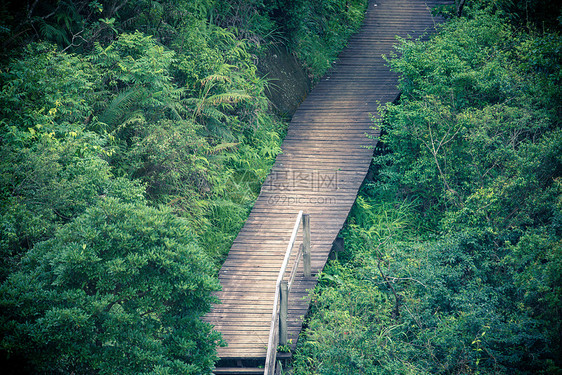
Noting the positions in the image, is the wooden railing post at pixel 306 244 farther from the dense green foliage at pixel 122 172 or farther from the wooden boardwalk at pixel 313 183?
the dense green foliage at pixel 122 172

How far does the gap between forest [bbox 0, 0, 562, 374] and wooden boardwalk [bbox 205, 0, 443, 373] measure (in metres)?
0.54

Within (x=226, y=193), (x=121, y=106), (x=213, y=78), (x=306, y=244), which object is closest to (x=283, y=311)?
(x=306, y=244)

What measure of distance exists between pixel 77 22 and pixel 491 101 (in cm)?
1006

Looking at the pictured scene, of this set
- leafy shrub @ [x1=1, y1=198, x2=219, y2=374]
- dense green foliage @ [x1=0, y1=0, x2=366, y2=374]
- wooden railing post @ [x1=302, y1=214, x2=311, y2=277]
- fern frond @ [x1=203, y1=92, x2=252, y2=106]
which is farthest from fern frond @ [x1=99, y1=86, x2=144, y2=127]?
wooden railing post @ [x1=302, y1=214, x2=311, y2=277]

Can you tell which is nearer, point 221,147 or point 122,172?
point 122,172

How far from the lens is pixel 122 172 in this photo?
959 centimetres

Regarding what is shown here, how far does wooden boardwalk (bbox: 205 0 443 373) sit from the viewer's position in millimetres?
9258

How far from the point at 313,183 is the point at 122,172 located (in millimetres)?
4575

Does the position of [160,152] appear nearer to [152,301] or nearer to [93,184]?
[93,184]

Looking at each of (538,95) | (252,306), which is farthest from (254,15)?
(252,306)

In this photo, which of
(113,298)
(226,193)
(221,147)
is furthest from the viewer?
(226,193)

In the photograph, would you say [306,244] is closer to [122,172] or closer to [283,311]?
[283,311]

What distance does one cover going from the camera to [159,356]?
6.70m

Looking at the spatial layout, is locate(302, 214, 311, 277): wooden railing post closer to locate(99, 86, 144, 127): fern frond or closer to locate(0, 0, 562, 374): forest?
locate(0, 0, 562, 374): forest
